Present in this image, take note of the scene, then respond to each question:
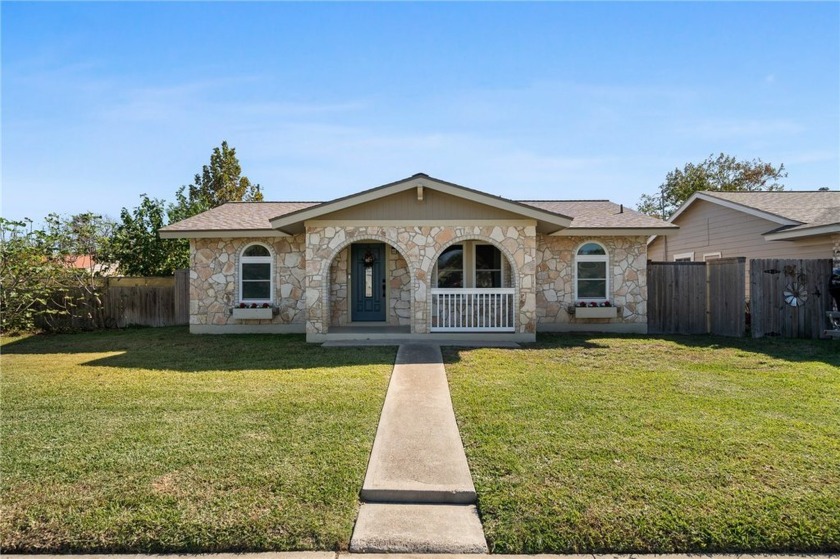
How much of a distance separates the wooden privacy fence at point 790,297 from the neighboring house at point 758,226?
85 centimetres

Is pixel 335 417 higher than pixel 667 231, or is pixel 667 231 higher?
pixel 667 231

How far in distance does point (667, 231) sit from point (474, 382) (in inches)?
316

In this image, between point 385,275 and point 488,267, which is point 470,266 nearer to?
point 488,267

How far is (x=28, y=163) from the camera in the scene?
34.6 feet

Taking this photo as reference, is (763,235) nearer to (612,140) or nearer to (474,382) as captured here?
(612,140)

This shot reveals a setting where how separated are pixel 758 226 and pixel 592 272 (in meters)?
6.12

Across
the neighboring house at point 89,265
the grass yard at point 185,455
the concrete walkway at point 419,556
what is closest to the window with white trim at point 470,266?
the grass yard at point 185,455

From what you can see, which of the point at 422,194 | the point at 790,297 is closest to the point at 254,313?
the point at 422,194

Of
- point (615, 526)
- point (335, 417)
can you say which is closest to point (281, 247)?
point (335, 417)

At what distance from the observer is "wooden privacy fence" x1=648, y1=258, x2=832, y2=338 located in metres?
10.8

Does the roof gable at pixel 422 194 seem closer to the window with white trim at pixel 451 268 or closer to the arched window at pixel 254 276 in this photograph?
the window with white trim at pixel 451 268

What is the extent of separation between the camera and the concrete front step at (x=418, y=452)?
3.39 meters

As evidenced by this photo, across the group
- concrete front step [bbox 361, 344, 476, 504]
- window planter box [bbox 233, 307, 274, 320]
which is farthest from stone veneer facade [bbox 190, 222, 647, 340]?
concrete front step [bbox 361, 344, 476, 504]

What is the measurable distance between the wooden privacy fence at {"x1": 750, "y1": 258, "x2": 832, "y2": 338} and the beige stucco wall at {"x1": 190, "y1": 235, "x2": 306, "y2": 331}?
11042 millimetres
